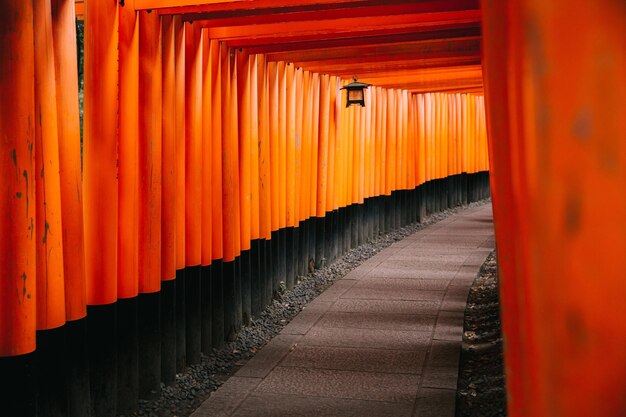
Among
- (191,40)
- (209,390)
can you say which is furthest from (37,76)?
(209,390)

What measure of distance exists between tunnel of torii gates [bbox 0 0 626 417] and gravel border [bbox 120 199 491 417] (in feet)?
0.46

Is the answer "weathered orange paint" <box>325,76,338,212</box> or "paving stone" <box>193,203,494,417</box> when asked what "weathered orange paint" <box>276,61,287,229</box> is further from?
"weathered orange paint" <box>325,76,338,212</box>

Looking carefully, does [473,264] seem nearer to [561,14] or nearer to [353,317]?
[353,317]

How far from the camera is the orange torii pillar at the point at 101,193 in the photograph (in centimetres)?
483

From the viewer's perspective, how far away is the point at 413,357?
652cm

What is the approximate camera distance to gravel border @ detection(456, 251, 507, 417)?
5285mm

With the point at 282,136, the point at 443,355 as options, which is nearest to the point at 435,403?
the point at 443,355

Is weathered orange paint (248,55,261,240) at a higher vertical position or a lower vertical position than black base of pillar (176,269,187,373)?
higher

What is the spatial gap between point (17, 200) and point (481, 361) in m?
4.41

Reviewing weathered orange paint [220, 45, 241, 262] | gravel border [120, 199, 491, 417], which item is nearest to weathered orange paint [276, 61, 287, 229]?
gravel border [120, 199, 491, 417]

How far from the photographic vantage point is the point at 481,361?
6418 millimetres

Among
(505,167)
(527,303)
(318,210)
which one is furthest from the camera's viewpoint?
(318,210)

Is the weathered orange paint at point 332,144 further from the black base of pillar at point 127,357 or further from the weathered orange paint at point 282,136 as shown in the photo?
the black base of pillar at point 127,357

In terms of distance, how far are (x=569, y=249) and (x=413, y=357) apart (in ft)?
18.6
